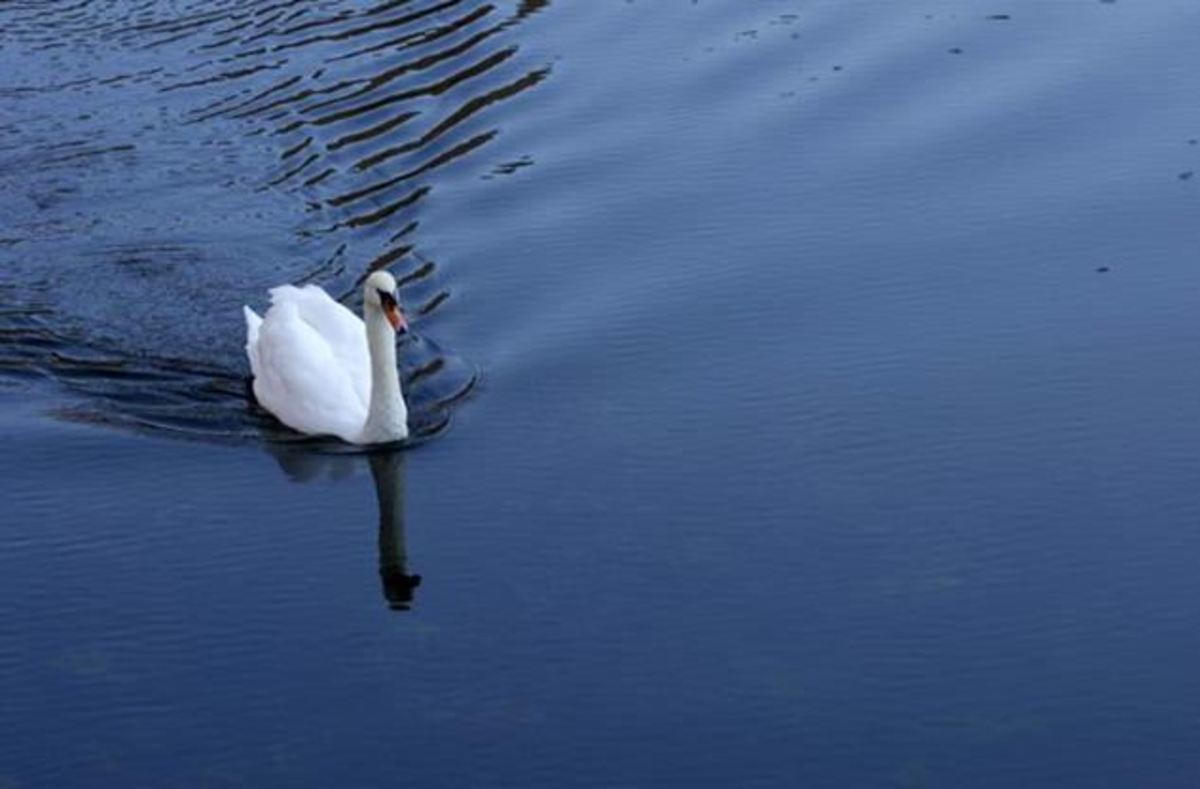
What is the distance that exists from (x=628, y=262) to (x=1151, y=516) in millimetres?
4255

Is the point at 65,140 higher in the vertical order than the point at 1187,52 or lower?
higher

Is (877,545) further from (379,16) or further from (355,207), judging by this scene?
(379,16)

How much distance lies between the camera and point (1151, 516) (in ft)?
45.4

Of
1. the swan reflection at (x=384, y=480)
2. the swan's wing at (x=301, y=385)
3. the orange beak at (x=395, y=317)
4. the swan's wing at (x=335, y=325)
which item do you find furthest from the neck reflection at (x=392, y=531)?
the swan's wing at (x=335, y=325)

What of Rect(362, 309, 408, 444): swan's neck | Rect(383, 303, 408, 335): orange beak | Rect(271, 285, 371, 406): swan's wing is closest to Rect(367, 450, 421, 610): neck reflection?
Rect(362, 309, 408, 444): swan's neck

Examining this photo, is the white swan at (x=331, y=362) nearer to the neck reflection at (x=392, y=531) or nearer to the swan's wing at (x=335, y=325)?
the swan's wing at (x=335, y=325)

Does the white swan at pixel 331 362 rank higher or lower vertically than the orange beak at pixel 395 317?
lower

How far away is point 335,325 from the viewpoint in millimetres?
16078

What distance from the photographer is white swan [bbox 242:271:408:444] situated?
15.1 metres

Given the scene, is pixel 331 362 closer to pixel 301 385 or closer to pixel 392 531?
pixel 301 385

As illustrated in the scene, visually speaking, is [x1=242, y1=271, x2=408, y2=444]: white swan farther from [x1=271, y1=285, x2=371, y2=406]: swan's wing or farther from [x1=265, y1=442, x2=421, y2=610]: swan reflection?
[x1=265, y1=442, x2=421, y2=610]: swan reflection

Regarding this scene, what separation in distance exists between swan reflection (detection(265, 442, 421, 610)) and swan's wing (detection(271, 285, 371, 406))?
2.20 ft

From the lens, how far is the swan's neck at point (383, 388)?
15.1 metres

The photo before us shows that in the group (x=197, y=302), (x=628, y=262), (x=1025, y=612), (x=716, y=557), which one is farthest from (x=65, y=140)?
(x=1025, y=612)
